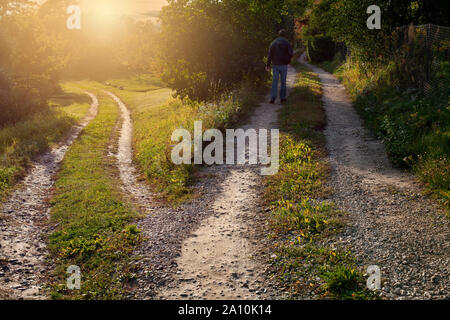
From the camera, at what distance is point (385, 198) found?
22.8ft

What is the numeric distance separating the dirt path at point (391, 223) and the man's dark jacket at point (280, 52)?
5652 millimetres

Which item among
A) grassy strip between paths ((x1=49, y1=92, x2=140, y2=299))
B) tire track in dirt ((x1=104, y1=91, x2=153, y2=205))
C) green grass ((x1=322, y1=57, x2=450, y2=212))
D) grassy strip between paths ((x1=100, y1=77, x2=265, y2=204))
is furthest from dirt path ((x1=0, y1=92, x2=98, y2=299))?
green grass ((x1=322, y1=57, x2=450, y2=212))

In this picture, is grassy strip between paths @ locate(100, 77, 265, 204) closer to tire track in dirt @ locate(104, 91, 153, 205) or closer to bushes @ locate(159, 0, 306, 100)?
tire track in dirt @ locate(104, 91, 153, 205)

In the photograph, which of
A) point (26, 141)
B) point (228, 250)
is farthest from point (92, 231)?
point (26, 141)

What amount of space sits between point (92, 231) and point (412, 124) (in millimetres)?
8246

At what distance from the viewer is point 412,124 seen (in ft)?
31.1

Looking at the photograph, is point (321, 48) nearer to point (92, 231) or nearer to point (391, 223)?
point (391, 223)

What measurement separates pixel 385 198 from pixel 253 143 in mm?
4829

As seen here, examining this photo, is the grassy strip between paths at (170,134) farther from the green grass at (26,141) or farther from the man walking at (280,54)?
the green grass at (26,141)

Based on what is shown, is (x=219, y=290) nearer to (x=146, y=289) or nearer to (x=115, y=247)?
(x=146, y=289)

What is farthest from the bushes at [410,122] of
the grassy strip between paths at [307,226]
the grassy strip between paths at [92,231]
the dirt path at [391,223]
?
the grassy strip between paths at [92,231]

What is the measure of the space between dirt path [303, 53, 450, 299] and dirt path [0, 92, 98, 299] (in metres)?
4.95

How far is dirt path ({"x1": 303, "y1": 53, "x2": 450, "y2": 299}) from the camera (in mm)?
4621

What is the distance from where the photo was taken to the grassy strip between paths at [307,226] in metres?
4.68
